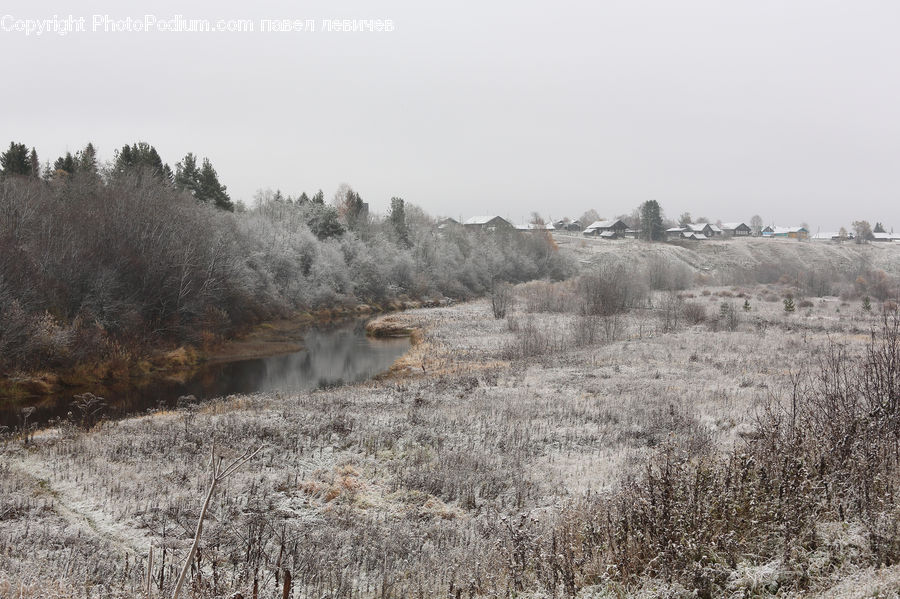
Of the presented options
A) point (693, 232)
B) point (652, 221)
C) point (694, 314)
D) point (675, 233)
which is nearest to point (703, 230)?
point (693, 232)

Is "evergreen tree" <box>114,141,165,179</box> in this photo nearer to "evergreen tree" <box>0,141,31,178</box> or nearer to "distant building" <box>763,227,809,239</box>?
"evergreen tree" <box>0,141,31,178</box>

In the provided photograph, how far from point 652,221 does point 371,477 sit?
11244 cm

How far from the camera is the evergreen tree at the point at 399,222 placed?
7462 centimetres

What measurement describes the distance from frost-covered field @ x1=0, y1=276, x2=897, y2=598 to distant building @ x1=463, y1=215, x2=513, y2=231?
6938 cm

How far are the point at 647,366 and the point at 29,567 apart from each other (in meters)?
21.0

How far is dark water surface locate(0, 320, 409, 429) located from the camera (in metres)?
20.8

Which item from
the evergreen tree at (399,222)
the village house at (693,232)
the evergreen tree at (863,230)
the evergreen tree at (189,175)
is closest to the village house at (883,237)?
the evergreen tree at (863,230)

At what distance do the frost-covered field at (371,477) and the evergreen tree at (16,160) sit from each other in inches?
1288

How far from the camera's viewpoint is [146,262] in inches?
1254

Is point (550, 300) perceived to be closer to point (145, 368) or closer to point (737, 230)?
point (145, 368)

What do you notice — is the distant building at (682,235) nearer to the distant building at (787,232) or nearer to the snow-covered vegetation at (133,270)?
the distant building at (787,232)

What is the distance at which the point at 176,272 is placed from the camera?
33.5 meters

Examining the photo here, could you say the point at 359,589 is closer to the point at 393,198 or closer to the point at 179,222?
the point at 179,222

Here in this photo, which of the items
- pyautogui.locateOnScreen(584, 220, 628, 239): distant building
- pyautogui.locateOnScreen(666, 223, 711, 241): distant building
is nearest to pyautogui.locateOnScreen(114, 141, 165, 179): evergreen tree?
pyautogui.locateOnScreen(584, 220, 628, 239): distant building
